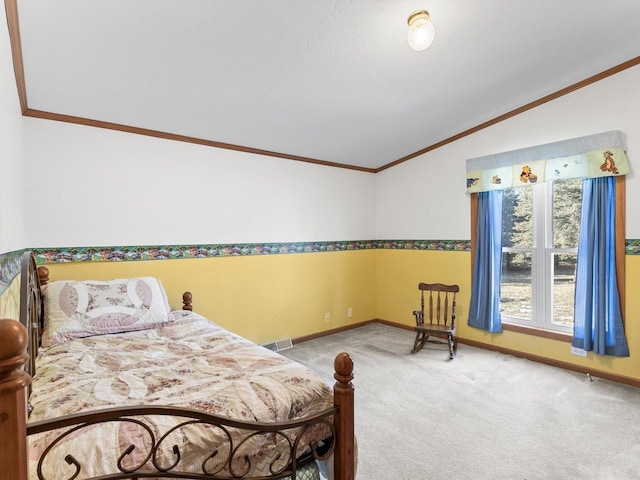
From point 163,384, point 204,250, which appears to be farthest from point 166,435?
point 204,250

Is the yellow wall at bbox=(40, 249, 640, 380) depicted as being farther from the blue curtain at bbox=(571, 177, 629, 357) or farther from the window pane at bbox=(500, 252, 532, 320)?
the window pane at bbox=(500, 252, 532, 320)

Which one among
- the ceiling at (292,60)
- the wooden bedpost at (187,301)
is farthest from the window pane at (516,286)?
the wooden bedpost at (187,301)

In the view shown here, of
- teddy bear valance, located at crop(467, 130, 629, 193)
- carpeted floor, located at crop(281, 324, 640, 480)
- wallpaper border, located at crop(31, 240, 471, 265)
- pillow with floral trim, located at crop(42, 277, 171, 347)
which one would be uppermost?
teddy bear valance, located at crop(467, 130, 629, 193)

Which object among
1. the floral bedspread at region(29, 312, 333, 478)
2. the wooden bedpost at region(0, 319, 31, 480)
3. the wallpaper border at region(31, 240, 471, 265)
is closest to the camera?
the wooden bedpost at region(0, 319, 31, 480)

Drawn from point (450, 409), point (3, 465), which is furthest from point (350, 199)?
point (3, 465)

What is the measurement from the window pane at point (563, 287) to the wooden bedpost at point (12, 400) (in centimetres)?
391

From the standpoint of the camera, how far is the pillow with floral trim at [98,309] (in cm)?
213

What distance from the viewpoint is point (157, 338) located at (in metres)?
2.19

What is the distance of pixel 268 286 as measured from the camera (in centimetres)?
379

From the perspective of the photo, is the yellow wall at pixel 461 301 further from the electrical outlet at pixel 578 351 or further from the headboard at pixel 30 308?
the headboard at pixel 30 308

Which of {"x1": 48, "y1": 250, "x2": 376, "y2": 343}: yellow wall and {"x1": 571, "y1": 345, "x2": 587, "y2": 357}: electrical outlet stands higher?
{"x1": 48, "y1": 250, "x2": 376, "y2": 343}: yellow wall

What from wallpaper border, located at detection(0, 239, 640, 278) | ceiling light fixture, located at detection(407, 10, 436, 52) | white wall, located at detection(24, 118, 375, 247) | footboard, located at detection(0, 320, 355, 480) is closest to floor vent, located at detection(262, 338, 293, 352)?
wallpaper border, located at detection(0, 239, 640, 278)

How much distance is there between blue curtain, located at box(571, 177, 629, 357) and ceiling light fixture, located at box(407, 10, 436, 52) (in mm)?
2128

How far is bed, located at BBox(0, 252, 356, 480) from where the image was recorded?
0.87 metres
